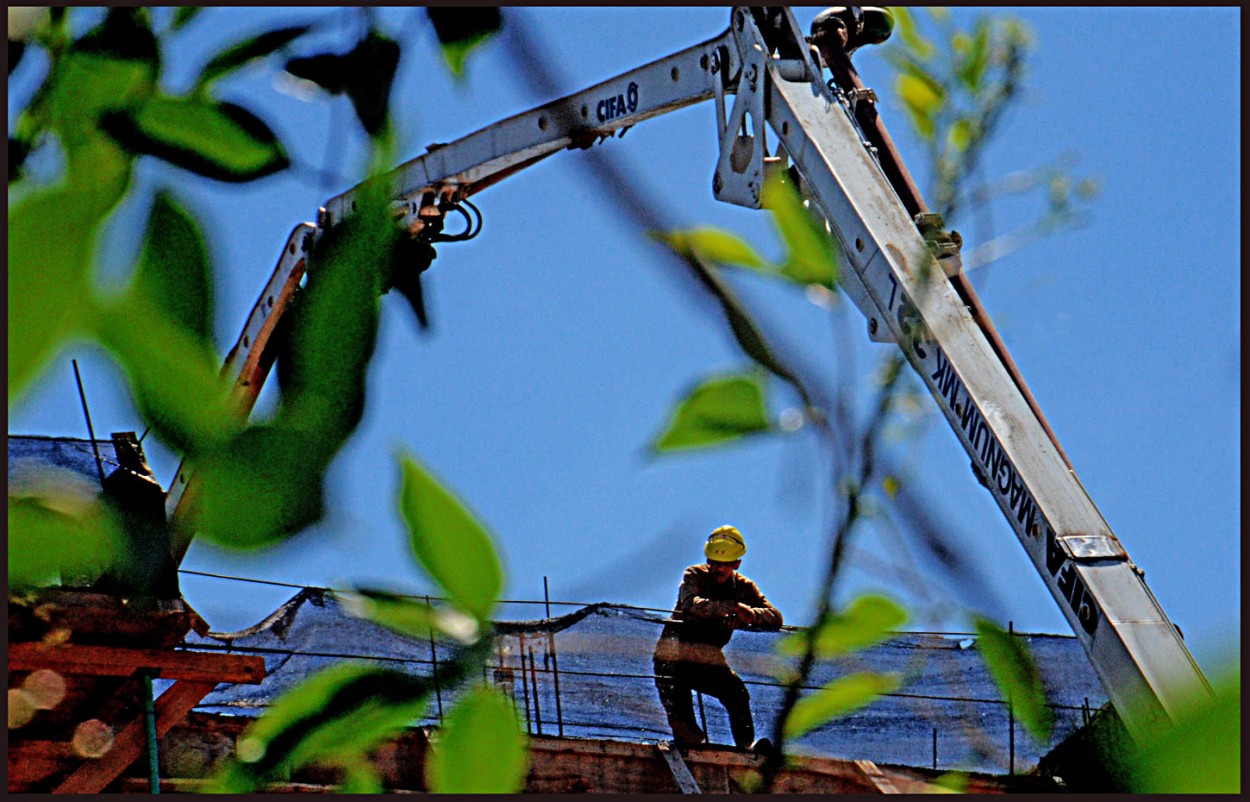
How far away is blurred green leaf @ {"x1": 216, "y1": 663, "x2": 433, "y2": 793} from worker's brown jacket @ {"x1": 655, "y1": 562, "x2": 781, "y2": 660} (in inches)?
179

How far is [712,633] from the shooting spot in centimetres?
560

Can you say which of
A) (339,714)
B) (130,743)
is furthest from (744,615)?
(339,714)

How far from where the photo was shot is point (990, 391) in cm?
333

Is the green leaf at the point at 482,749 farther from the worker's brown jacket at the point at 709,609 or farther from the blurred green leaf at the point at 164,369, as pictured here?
the worker's brown jacket at the point at 709,609

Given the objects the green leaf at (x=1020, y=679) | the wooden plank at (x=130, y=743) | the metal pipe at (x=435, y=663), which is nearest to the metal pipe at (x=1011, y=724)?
the green leaf at (x=1020, y=679)

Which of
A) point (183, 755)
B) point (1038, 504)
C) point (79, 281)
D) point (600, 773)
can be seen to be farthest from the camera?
point (600, 773)

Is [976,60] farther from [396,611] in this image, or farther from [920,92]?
[396,611]

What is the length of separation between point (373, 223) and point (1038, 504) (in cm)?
294

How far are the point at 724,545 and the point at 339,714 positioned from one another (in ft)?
15.6

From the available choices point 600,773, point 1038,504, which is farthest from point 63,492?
point 600,773

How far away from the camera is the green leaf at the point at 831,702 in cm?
67

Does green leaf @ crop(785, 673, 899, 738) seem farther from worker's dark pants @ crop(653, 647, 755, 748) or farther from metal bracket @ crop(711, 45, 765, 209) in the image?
worker's dark pants @ crop(653, 647, 755, 748)

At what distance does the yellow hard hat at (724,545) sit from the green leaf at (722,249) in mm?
4547

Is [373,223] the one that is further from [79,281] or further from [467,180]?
[467,180]
